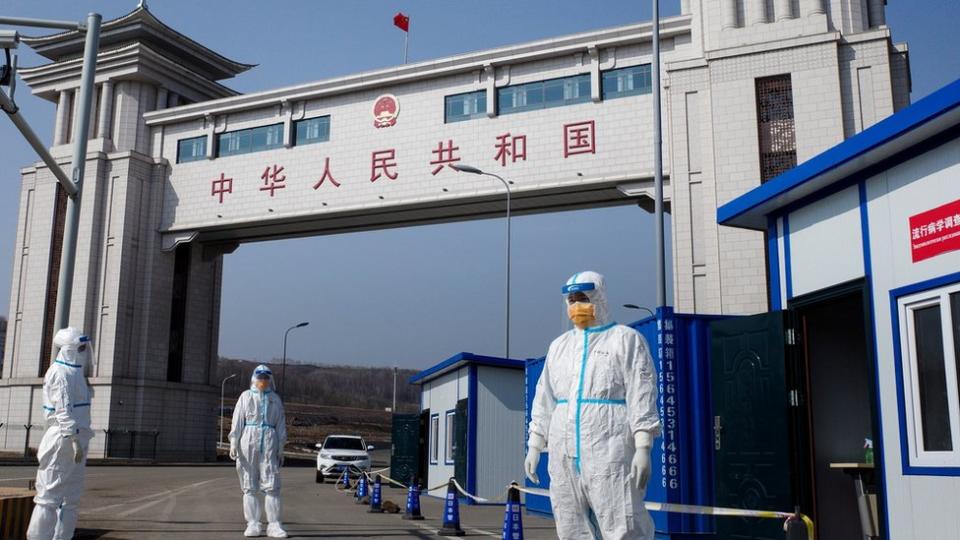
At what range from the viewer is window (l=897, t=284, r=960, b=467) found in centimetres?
741

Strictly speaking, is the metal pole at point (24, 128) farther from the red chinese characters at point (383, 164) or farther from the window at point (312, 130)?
the window at point (312, 130)

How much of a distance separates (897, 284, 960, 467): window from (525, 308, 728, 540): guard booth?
10.3ft

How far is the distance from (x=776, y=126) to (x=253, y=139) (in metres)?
21.3

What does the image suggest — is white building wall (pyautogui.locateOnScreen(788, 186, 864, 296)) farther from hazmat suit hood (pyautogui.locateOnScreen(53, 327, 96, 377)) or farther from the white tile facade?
the white tile facade

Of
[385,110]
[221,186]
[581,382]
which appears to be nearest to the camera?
[581,382]

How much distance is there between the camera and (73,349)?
9.34 metres

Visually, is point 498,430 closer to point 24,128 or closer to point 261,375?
point 261,375

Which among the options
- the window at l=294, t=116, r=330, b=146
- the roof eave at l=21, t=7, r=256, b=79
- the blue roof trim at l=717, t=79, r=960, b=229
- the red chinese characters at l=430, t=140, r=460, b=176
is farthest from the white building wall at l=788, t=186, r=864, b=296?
Answer: the roof eave at l=21, t=7, r=256, b=79

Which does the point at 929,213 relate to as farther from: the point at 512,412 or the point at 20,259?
the point at 20,259

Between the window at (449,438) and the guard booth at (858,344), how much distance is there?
1301 centimetres

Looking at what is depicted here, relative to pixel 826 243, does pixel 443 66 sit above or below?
above

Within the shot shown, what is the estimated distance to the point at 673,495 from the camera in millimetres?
10945

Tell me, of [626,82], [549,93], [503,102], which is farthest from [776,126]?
[503,102]

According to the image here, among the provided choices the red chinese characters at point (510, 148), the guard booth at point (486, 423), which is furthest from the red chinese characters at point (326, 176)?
the guard booth at point (486, 423)
